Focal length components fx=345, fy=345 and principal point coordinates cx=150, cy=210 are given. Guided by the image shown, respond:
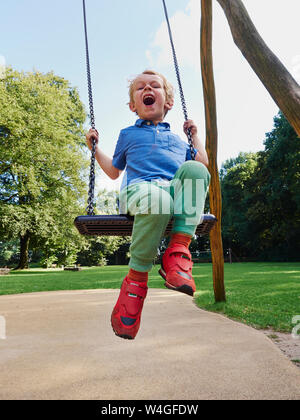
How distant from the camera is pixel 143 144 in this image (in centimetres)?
199

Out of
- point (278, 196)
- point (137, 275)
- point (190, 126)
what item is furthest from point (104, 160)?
point (278, 196)

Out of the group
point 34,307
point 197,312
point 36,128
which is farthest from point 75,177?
point 197,312

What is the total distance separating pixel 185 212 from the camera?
1.67m

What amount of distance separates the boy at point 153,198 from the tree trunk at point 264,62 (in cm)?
146

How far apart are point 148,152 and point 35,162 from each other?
19528mm

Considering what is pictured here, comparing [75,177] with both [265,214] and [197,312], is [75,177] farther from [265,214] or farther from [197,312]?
[265,214]

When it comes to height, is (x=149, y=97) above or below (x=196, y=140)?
above

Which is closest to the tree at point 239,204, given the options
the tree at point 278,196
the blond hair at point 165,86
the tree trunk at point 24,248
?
the tree at point 278,196

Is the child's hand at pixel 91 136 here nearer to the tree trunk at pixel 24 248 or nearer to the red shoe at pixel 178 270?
the red shoe at pixel 178 270

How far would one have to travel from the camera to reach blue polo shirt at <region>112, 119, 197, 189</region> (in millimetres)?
1883

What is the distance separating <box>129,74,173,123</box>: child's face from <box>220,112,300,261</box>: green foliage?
87.6ft

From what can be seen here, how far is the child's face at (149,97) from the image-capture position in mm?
2078

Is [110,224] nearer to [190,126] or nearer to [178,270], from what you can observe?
[178,270]

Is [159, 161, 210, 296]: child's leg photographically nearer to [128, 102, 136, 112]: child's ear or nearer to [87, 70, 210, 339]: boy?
[87, 70, 210, 339]: boy
